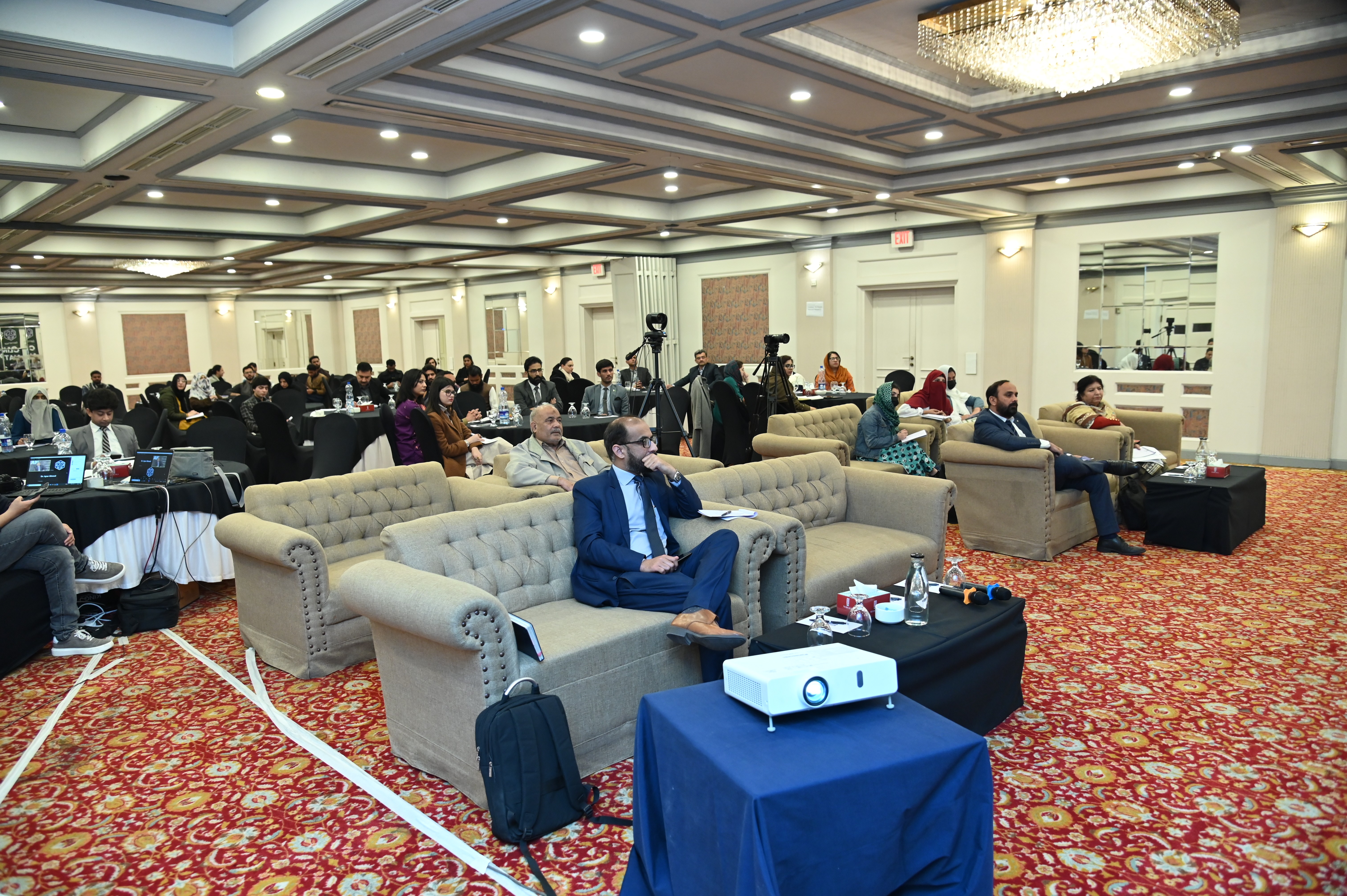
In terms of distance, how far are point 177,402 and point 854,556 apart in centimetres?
873

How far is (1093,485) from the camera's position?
6.37m

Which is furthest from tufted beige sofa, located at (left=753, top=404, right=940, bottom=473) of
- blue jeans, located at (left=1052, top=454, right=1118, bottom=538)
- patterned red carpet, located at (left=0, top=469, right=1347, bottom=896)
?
patterned red carpet, located at (left=0, top=469, right=1347, bottom=896)

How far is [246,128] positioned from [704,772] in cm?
585

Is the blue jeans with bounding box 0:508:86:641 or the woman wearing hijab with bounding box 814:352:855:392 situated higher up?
the woman wearing hijab with bounding box 814:352:855:392

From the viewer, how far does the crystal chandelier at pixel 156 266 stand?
12820mm

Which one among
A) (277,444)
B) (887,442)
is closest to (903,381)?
(887,442)

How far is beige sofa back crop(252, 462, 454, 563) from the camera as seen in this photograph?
4.45 metres

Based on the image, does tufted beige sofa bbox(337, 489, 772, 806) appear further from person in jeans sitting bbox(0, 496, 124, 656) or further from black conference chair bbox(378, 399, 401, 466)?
black conference chair bbox(378, 399, 401, 466)

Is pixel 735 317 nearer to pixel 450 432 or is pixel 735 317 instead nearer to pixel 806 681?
pixel 450 432

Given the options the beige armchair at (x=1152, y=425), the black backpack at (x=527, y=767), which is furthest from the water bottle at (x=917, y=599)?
the beige armchair at (x=1152, y=425)

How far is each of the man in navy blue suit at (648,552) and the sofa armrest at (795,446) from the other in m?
2.90

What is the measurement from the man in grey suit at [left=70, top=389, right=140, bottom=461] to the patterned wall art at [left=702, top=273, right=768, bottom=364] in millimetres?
10226

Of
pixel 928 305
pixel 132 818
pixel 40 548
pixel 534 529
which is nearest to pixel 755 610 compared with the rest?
pixel 534 529

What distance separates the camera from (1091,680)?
4027mm
